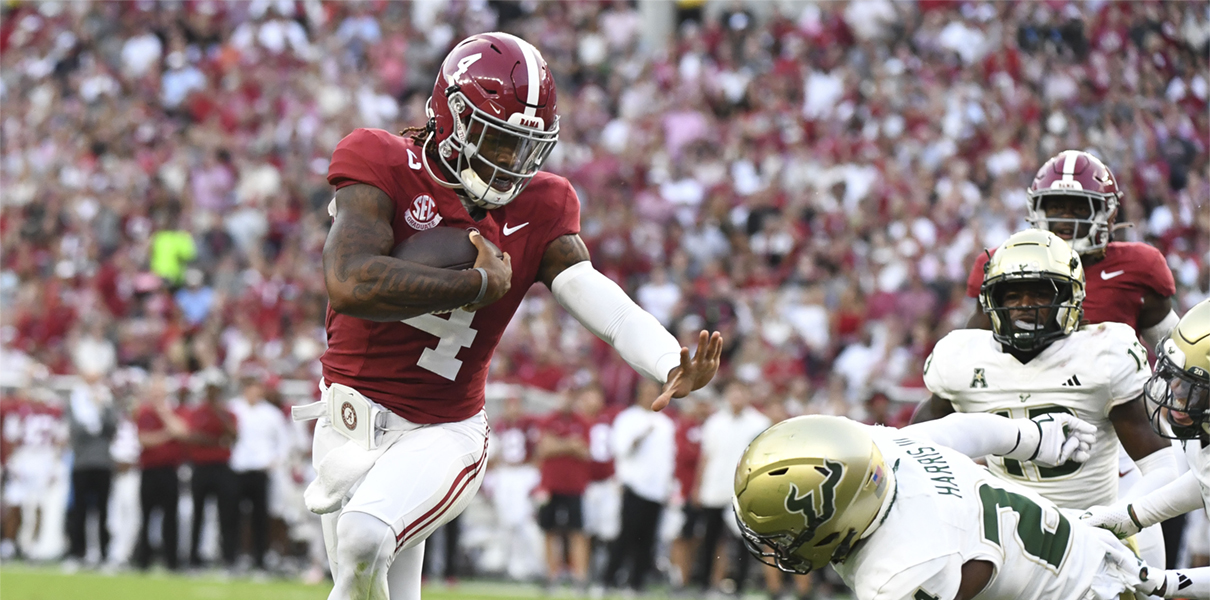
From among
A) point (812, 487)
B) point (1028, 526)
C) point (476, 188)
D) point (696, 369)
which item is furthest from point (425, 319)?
point (1028, 526)

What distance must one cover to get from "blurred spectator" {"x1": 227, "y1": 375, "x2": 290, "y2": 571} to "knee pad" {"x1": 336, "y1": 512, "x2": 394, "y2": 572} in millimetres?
8330

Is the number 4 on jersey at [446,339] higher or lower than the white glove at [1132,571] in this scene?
higher

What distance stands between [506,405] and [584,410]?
0.86m

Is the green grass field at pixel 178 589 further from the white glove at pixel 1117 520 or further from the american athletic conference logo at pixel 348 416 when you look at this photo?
the white glove at pixel 1117 520

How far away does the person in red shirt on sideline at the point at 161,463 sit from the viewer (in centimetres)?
1244

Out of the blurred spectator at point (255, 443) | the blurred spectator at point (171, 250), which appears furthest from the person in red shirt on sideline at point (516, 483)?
the blurred spectator at point (171, 250)

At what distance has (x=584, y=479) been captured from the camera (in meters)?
11.7

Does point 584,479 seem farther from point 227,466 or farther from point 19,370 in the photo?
point 19,370

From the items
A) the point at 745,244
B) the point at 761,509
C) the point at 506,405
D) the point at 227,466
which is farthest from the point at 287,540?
the point at 761,509

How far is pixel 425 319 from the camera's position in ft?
14.8

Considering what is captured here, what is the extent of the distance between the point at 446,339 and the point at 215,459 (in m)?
8.42

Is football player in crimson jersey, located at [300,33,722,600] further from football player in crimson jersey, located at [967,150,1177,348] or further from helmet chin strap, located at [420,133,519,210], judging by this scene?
football player in crimson jersey, located at [967,150,1177,348]

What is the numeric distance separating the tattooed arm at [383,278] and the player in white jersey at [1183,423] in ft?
6.36

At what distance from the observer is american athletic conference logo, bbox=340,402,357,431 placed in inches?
177
